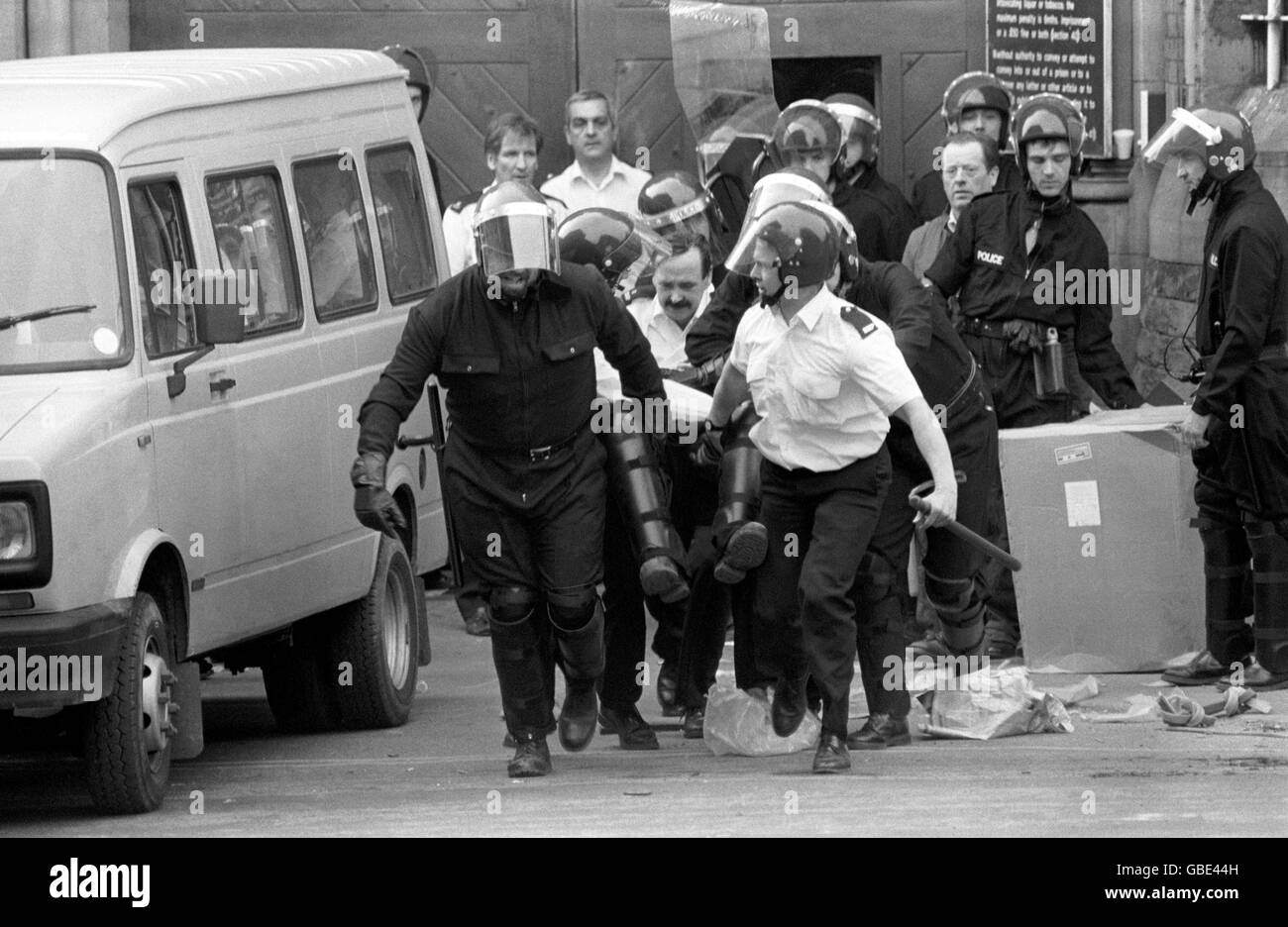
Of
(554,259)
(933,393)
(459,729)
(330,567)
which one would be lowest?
(459,729)

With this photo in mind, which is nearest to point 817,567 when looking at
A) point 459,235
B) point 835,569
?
point 835,569

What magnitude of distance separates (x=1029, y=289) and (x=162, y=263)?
3.77 meters

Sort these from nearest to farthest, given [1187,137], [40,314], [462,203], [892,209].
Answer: [40,314] → [1187,137] → [892,209] → [462,203]

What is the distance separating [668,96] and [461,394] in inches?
251

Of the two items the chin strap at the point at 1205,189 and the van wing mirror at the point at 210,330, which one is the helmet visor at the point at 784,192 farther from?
the chin strap at the point at 1205,189

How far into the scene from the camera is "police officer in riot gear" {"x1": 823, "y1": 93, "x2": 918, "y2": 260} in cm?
1145

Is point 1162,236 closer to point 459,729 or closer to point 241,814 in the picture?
point 459,729

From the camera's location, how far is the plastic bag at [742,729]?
893cm

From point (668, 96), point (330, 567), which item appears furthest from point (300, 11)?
point (330, 567)

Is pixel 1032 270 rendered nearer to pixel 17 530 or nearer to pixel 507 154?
pixel 507 154

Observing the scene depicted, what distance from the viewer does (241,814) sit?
7.93 metres

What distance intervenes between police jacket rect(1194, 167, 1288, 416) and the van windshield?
403 cm

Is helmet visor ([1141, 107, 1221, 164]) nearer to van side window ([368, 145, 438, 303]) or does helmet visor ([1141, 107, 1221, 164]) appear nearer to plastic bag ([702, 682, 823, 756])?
plastic bag ([702, 682, 823, 756])

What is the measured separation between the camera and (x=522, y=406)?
8.26 metres
